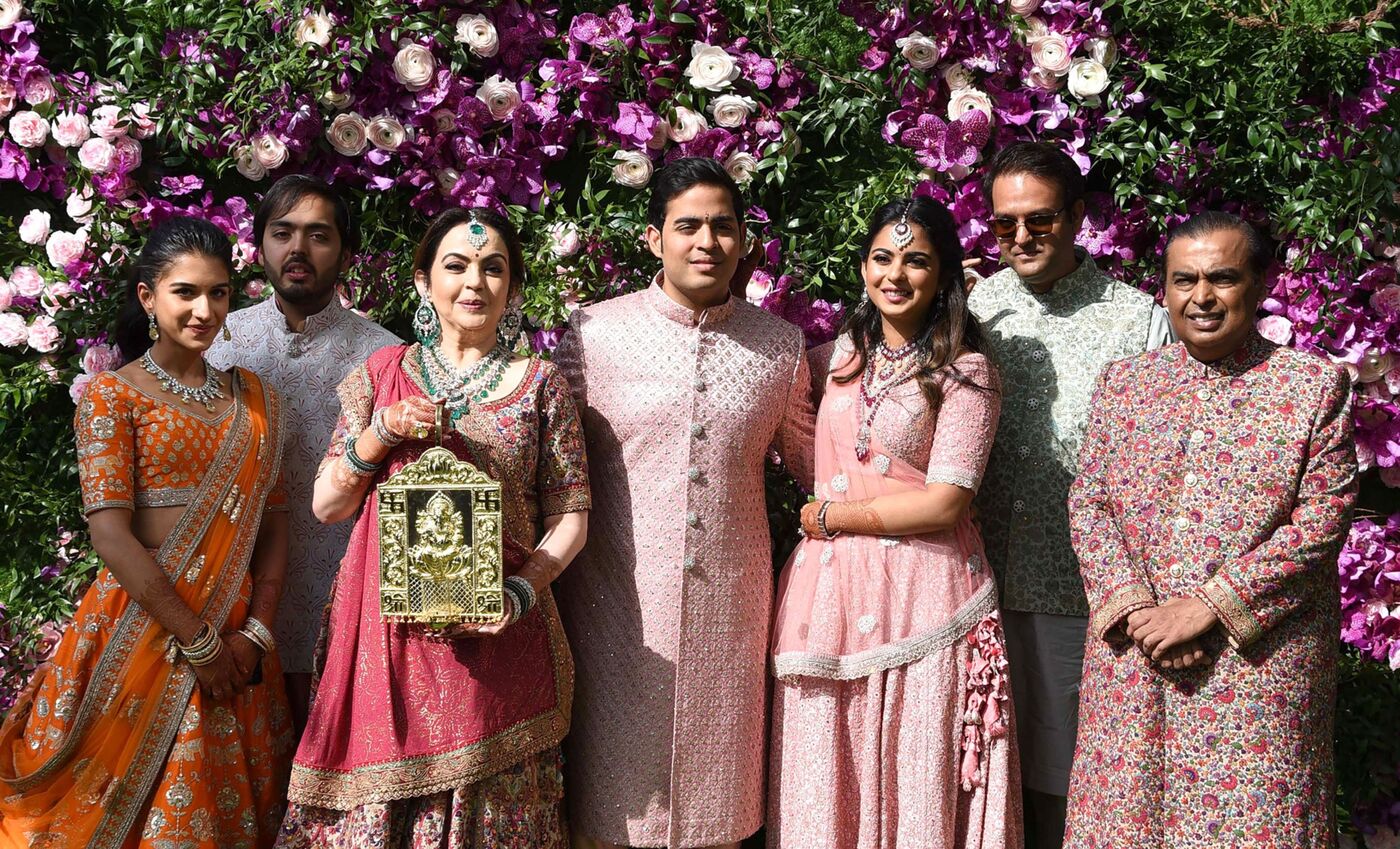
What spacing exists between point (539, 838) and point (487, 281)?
147 centimetres

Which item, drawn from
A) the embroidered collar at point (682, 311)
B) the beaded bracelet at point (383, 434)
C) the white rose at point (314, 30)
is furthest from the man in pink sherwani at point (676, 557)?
the white rose at point (314, 30)

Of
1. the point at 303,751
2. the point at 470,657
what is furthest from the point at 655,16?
the point at 303,751

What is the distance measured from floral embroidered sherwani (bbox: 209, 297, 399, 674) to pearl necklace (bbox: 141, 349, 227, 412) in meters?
0.25

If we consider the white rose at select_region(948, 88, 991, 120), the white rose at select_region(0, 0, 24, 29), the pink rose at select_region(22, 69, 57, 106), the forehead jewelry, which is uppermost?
the white rose at select_region(0, 0, 24, 29)

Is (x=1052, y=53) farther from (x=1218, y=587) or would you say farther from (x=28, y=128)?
(x=28, y=128)

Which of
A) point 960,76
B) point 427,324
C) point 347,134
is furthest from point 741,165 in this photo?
point 427,324

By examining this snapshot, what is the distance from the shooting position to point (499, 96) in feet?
15.3

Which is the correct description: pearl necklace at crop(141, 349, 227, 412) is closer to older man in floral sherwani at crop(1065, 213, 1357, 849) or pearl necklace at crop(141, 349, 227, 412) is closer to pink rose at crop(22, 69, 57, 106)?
pink rose at crop(22, 69, 57, 106)

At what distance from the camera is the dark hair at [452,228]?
3457 millimetres

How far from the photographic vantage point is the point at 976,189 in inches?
173

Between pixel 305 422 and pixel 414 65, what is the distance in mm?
1392

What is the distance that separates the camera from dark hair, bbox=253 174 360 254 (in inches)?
160

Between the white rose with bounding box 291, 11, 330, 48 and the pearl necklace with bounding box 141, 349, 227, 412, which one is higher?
the white rose with bounding box 291, 11, 330, 48

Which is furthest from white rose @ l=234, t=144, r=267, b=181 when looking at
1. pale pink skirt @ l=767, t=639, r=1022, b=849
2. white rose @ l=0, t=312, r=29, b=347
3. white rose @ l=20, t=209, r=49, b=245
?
pale pink skirt @ l=767, t=639, r=1022, b=849
